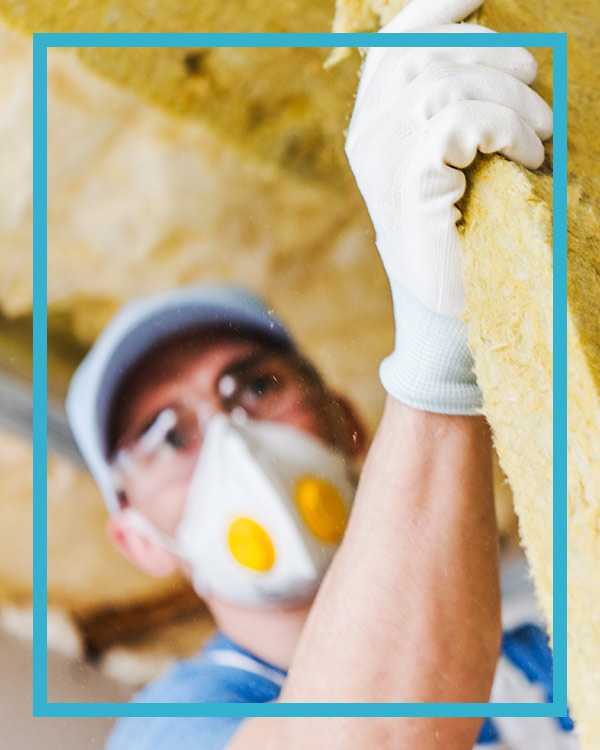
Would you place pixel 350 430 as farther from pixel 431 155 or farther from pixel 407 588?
pixel 431 155

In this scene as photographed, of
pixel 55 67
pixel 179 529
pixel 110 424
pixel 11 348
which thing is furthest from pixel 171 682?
pixel 55 67

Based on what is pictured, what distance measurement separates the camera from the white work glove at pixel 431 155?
67cm

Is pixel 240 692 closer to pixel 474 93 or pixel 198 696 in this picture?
pixel 198 696

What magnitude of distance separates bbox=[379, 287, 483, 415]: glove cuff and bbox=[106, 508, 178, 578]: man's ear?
266 mm

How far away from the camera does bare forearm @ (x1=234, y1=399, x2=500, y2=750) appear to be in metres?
0.75

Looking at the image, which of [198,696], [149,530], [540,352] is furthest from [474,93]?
[198,696]

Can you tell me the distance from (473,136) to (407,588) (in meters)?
0.40

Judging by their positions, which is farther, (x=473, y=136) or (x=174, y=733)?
→ (x=174, y=733)

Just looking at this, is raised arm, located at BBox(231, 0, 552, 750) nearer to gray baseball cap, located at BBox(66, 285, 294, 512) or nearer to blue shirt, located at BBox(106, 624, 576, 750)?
blue shirt, located at BBox(106, 624, 576, 750)

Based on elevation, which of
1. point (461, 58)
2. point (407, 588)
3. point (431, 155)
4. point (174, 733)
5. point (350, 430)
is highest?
point (461, 58)

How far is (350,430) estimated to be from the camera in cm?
78

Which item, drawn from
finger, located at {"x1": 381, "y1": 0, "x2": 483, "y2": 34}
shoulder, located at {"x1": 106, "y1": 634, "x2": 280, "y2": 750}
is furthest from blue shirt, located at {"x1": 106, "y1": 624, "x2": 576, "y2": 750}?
finger, located at {"x1": 381, "y1": 0, "x2": 483, "y2": 34}

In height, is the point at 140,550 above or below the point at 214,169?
below

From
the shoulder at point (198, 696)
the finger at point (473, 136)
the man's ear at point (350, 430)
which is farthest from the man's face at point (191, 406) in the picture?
the finger at point (473, 136)
